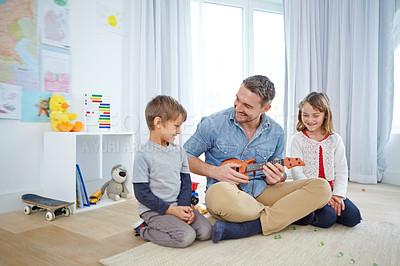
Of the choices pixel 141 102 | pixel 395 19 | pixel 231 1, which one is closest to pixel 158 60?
pixel 141 102

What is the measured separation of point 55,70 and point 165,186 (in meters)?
1.30

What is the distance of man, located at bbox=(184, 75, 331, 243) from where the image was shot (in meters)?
1.38

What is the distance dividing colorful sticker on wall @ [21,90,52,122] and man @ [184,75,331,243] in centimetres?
112

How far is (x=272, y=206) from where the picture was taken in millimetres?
1454

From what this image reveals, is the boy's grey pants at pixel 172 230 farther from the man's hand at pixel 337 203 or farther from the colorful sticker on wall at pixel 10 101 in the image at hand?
the colorful sticker on wall at pixel 10 101

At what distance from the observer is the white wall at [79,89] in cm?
195

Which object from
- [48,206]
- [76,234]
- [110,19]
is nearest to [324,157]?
[76,234]

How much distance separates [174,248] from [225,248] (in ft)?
0.68

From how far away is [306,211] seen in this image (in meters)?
1.43

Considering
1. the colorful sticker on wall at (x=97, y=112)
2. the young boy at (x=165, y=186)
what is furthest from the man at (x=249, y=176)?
the colorful sticker on wall at (x=97, y=112)

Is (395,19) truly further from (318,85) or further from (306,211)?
(306,211)

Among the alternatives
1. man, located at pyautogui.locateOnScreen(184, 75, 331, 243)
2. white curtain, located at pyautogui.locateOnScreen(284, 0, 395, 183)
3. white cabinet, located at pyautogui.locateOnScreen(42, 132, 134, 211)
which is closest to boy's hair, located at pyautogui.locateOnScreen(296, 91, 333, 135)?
man, located at pyautogui.locateOnScreen(184, 75, 331, 243)

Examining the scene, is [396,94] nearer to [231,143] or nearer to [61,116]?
[231,143]

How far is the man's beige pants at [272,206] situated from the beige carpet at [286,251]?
0.08 meters
